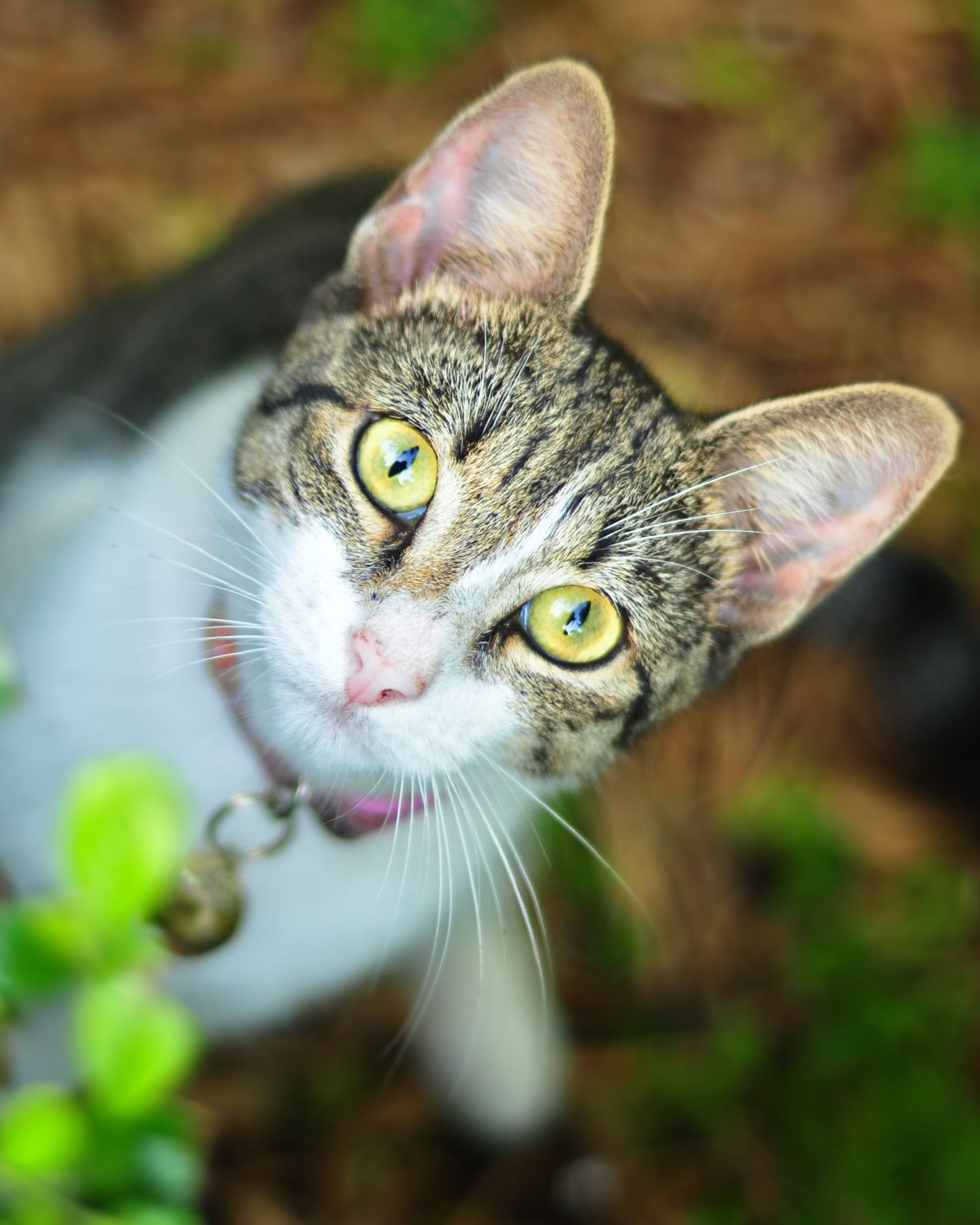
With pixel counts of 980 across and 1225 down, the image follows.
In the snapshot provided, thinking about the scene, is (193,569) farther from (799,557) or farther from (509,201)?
(799,557)

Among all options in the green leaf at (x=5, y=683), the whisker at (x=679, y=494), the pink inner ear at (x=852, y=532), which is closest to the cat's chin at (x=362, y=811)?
the whisker at (x=679, y=494)

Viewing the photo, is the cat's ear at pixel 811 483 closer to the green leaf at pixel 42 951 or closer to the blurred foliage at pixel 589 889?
the blurred foliage at pixel 589 889

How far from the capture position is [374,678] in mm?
1158

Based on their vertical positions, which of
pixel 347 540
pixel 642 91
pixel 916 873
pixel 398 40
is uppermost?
pixel 642 91

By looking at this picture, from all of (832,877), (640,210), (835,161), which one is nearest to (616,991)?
(832,877)

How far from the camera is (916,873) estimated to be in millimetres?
2400

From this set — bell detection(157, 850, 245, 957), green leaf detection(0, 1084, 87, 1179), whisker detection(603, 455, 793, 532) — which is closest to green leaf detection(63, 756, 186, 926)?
green leaf detection(0, 1084, 87, 1179)

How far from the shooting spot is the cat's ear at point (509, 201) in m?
1.20

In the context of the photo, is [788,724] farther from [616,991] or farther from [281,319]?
[281,319]

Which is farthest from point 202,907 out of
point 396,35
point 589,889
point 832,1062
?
point 396,35

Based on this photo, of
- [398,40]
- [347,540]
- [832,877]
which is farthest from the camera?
[398,40]

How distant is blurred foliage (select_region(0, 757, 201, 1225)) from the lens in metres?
0.54

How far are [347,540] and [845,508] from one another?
22.6 inches

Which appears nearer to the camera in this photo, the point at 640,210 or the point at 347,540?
the point at 347,540
